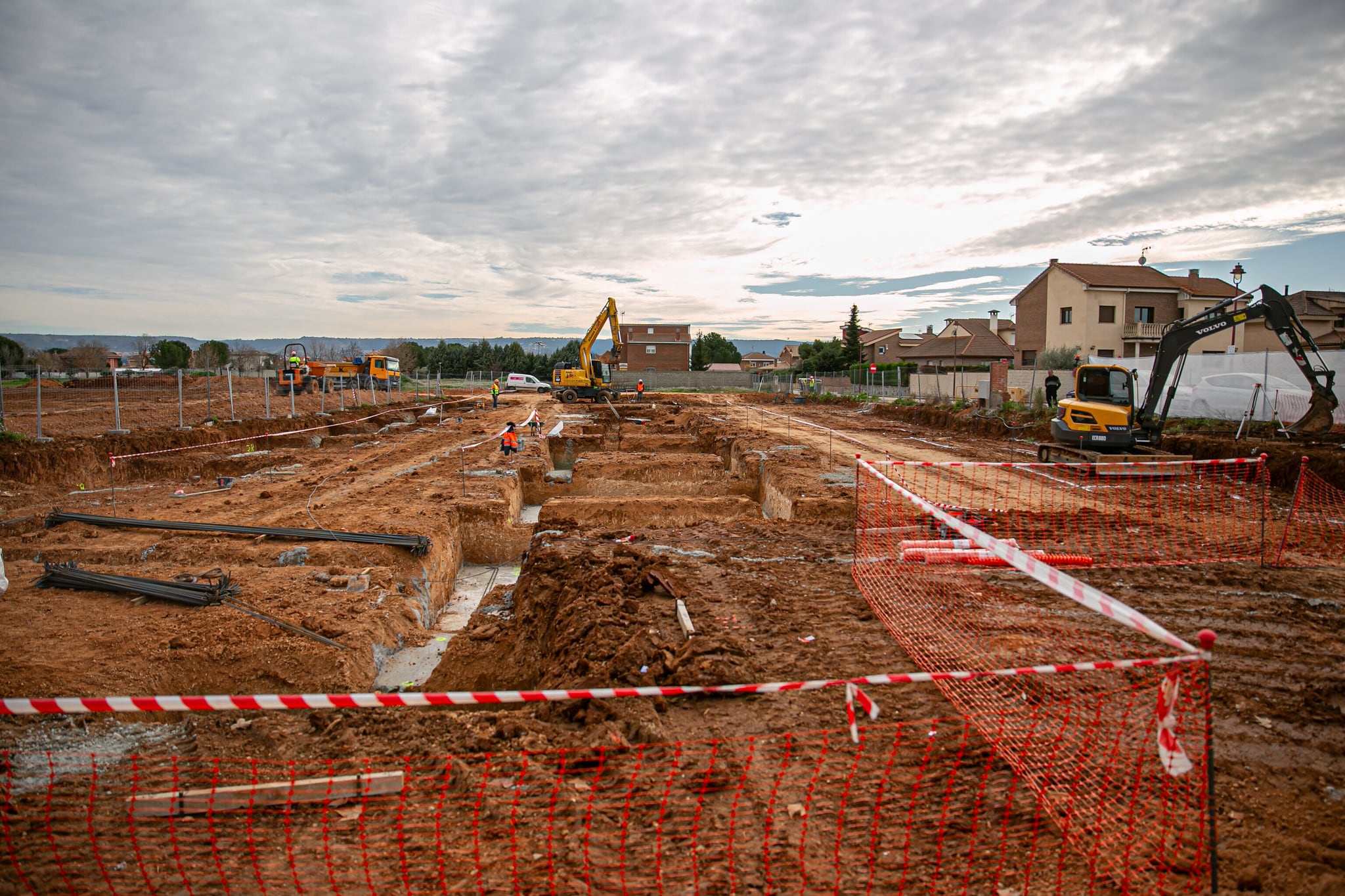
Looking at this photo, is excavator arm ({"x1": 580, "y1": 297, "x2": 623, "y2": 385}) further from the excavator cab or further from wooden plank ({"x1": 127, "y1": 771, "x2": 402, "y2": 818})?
wooden plank ({"x1": 127, "y1": 771, "x2": 402, "y2": 818})

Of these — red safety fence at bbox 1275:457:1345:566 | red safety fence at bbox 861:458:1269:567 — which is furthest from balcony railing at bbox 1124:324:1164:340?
red safety fence at bbox 1275:457:1345:566

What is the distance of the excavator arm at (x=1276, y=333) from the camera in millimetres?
12727

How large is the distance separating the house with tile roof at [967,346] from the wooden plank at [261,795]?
5266cm

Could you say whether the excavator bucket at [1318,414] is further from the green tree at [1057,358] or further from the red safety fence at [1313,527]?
the green tree at [1057,358]

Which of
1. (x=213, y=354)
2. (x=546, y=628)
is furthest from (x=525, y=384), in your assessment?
(x=546, y=628)

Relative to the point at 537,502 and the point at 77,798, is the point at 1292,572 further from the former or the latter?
the point at 537,502

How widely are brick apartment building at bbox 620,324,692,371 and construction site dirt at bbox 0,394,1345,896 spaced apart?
63958 mm

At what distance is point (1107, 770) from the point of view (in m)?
4.12

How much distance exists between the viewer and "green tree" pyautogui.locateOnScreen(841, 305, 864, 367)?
63.7 meters

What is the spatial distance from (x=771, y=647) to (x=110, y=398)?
2771cm

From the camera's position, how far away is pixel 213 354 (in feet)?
148

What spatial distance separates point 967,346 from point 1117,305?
1968cm

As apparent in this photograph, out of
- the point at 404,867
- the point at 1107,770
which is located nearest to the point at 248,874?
the point at 404,867

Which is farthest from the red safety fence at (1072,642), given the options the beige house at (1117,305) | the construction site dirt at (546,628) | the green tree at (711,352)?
the green tree at (711,352)
